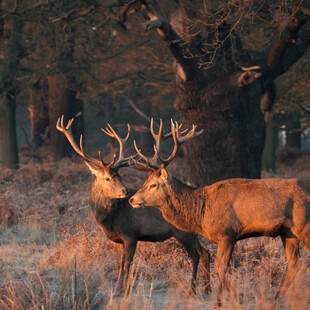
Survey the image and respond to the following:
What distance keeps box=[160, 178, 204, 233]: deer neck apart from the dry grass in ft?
2.50

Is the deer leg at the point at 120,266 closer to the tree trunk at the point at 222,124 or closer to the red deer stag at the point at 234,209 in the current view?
the red deer stag at the point at 234,209

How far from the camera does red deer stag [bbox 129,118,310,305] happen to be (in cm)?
570

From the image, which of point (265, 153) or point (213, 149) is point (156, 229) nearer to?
point (213, 149)

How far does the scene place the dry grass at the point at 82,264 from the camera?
5186mm

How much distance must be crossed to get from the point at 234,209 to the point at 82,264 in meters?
2.36

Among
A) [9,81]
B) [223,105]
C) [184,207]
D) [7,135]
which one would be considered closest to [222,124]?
[223,105]

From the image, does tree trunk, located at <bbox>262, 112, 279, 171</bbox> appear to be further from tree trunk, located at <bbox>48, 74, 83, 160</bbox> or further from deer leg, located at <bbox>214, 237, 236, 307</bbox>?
deer leg, located at <bbox>214, 237, 236, 307</bbox>

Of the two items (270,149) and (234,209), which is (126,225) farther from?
(270,149)

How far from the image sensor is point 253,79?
10.5m

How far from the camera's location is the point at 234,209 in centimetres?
589

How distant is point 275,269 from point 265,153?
13863 mm

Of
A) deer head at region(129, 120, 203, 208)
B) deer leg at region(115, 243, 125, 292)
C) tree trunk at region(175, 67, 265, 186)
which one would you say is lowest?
deer leg at region(115, 243, 125, 292)

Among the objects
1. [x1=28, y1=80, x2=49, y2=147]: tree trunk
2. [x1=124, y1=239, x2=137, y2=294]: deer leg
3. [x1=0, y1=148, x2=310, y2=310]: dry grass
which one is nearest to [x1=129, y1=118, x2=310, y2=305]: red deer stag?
[x1=0, y1=148, x2=310, y2=310]: dry grass

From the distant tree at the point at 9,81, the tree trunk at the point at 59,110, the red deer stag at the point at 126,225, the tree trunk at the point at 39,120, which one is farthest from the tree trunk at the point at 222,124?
the tree trunk at the point at 39,120
